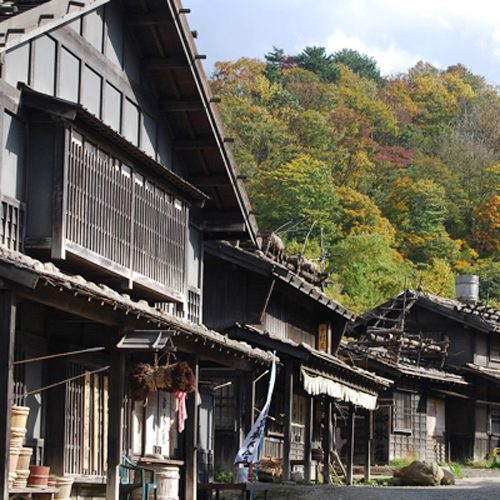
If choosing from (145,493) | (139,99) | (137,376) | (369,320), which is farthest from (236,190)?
(369,320)

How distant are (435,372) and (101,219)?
27496 millimetres

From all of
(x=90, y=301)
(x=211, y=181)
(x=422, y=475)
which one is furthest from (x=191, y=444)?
(x=422, y=475)

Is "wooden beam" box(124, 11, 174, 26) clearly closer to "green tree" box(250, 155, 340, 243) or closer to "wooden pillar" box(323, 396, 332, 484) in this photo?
"wooden pillar" box(323, 396, 332, 484)

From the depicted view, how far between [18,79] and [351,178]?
7363 centimetres

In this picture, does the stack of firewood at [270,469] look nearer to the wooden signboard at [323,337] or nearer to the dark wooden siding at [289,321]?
the dark wooden siding at [289,321]

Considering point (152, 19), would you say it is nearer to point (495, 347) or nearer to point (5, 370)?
point (5, 370)

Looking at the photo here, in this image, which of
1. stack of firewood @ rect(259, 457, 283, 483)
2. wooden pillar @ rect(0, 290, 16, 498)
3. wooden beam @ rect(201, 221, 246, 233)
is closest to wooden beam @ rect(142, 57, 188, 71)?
wooden beam @ rect(201, 221, 246, 233)

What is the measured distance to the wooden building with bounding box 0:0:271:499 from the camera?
1408 cm

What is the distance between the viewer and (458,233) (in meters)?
83.8

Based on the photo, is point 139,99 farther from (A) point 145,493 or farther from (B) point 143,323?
(A) point 145,493

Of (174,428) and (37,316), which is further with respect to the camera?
(174,428)

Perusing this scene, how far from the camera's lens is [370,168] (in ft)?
292

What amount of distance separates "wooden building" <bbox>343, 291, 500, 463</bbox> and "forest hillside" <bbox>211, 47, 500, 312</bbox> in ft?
35.9

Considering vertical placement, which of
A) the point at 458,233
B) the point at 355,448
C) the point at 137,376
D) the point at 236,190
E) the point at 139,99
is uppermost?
the point at 458,233
